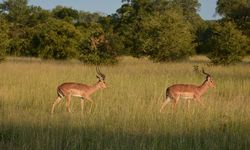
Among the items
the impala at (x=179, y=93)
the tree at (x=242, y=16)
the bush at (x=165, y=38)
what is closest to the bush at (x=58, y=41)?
the bush at (x=165, y=38)

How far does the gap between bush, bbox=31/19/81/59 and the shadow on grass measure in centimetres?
2048

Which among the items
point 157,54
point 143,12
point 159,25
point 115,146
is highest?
point 143,12

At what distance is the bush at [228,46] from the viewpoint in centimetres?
2309

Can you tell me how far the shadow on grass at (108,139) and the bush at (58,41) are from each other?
20484mm

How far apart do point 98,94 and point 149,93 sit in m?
1.36

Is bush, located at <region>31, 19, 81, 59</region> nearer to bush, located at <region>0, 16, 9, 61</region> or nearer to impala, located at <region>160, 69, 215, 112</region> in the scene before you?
bush, located at <region>0, 16, 9, 61</region>

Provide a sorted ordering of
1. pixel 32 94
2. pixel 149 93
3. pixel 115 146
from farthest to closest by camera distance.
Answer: pixel 149 93 < pixel 32 94 < pixel 115 146

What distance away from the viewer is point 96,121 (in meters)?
7.34

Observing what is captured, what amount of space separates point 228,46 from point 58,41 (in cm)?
998

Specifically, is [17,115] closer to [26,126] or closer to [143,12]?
[26,126]

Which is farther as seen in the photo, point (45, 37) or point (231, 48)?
point (45, 37)

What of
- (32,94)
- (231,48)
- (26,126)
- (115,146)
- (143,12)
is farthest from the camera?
(143,12)

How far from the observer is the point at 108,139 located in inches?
239

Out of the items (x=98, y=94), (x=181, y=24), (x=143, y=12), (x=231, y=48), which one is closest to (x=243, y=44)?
(x=231, y=48)
